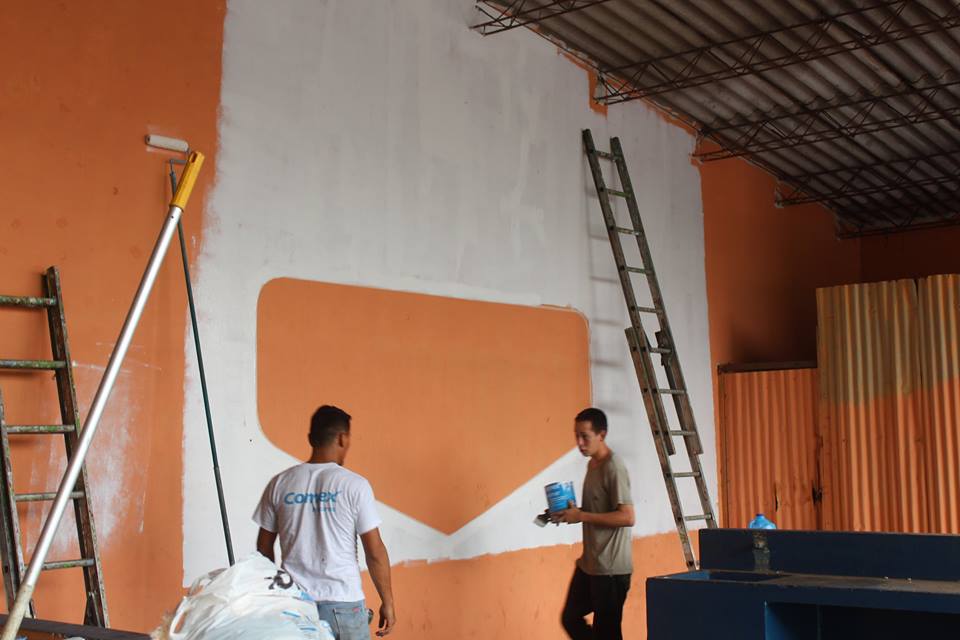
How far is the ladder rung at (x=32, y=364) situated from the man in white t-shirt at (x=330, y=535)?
0.96 meters

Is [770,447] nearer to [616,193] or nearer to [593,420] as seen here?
[616,193]

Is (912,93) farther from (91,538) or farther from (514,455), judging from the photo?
(91,538)

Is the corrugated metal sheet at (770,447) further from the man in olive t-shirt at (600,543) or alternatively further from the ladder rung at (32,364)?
the ladder rung at (32,364)

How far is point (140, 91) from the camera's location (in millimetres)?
4426

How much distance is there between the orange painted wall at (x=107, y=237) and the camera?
3975mm

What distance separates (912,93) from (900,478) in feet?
9.27

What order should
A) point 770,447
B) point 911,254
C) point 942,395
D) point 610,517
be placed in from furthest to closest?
point 911,254, point 770,447, point 942,395, point 610,517

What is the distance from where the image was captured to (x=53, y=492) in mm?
3938

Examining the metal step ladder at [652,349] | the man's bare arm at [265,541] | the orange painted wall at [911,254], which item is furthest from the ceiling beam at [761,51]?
the orange painted wall at [911,254]

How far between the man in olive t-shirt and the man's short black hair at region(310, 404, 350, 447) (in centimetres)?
145

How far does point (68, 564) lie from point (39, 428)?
1.67ft

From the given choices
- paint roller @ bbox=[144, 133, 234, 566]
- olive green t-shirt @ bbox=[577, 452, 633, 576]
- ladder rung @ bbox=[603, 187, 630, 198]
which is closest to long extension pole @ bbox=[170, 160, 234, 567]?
paint roller @ bbox=[144, 133, 234, 566]

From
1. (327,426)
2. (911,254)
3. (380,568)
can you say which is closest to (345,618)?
(380,568)

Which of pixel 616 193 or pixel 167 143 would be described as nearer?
pixel 167 143
